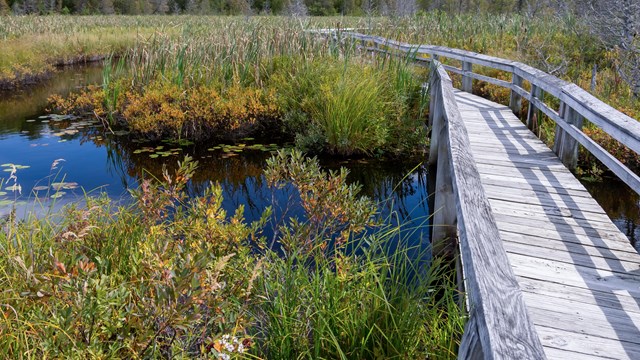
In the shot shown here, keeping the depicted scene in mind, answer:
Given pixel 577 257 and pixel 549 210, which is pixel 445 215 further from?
pixel 577 257

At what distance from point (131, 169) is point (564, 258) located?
18.6 feet

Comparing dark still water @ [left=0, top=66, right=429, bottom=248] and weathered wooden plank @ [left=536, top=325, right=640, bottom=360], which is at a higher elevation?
weathered wooden plank @ [left=536, top=325, right=640, bottom=360]

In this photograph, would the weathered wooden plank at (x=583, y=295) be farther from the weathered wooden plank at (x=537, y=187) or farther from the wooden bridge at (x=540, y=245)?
the weathered wooden plank at (x=537, y=187)

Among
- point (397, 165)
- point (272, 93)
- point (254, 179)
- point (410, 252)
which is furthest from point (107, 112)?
point (410, 252)

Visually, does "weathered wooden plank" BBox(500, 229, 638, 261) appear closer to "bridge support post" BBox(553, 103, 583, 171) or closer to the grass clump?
the grass clump

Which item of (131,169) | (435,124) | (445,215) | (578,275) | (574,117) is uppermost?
(574,117)

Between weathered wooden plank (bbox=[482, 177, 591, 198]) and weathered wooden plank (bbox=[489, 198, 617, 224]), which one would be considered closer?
weathered wooden plank (bbox=[489, 198, 617, 224])

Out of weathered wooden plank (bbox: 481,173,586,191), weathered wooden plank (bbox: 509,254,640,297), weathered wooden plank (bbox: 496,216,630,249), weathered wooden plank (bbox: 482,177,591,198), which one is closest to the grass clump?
weathered wooden plank (bbox: 509,254,640,297)

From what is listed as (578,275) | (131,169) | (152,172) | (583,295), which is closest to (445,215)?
(578,275)

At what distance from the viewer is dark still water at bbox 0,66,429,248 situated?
6025 mm

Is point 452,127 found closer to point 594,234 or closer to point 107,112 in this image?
point 594,234

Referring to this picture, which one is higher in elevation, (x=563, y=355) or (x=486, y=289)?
(x=486, y=289)

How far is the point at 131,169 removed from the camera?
285 inches

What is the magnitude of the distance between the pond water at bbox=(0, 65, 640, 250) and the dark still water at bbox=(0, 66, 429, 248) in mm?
11
